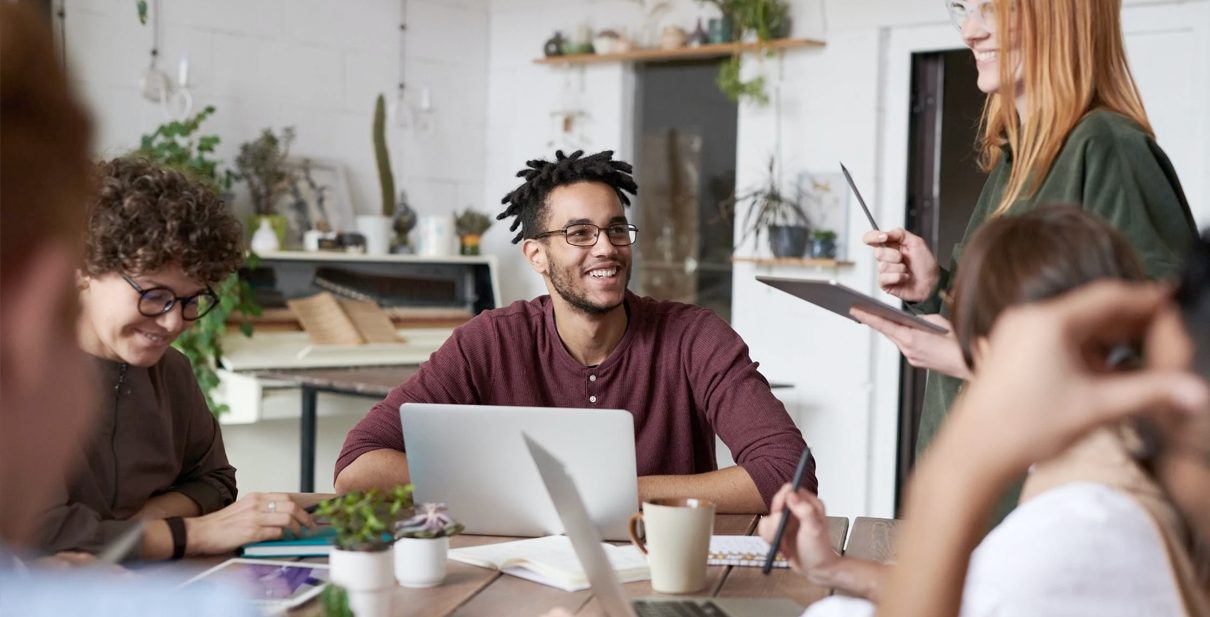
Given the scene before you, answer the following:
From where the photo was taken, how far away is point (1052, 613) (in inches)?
33.8

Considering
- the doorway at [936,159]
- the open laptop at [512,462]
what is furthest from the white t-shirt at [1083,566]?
the doorway at [936,159]

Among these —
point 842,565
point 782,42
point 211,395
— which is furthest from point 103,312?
point 782,42

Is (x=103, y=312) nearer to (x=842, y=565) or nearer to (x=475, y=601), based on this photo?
(x=475, y=601)

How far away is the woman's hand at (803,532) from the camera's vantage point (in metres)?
1.30

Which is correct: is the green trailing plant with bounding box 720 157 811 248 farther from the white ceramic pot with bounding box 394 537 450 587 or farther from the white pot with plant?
the white pot with plant

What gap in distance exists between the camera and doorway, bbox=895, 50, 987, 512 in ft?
14.4

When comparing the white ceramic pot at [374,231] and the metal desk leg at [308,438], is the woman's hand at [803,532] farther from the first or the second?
the white ceramic pot at [374,231]

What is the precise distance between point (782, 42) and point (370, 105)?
1.70m

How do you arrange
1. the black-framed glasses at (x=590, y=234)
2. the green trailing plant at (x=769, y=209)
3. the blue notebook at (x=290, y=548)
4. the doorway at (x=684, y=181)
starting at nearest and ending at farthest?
the blue notebook at (x=290, y=548) < the black-framed glasses at (x=590, y=234) < the green trailing plant at (x=769, y=209) < the doorway at (x=684, y=181)

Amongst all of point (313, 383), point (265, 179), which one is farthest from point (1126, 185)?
point (265, 179)

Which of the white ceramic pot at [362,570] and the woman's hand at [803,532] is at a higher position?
the woman's hand at [803,532]

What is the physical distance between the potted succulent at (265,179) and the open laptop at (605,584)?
3356mm

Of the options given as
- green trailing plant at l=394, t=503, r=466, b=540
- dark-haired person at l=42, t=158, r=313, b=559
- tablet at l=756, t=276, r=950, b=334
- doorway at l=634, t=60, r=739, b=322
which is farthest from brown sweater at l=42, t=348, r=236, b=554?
doorway at l=634, t=60, r=739, b=322

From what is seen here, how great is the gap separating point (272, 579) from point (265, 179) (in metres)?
3.26
